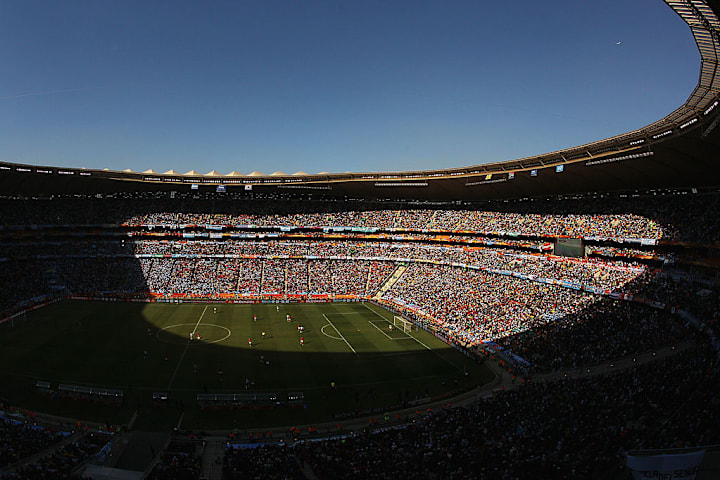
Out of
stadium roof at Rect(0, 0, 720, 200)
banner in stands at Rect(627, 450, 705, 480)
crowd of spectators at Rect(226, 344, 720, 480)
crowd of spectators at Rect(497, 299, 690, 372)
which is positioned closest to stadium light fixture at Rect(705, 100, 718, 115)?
stadium roof at Rect(0, 0, 720, 200)

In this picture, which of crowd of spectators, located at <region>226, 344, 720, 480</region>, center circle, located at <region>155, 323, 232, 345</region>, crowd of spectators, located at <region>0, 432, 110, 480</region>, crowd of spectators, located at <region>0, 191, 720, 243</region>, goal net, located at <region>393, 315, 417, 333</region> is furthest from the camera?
goal net, located at <region>393, 315, 417, 333</region>

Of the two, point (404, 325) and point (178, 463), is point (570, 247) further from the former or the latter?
point (178, 463)

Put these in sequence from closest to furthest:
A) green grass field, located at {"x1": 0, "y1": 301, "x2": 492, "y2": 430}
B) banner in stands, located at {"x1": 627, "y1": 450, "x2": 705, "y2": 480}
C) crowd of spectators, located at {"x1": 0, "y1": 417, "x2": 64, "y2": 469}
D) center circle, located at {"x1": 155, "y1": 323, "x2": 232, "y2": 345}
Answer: banner in stands, located at {"x1": 627, "y1": 450, "x2": 705, "y2": 480}
crowd of spectators, located at {"x1": 0, "y1": 417, "x2": 64, "y2": 469}
green grass field, located at {"x1": 0, "y1": 301, "x2": 492, "y2": 430}
center circle, located at {"x1": 155, "y1": 323, "x2": 232, "y2": 345}

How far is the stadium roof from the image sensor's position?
1097 inches

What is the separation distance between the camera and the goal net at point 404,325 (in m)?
44.4

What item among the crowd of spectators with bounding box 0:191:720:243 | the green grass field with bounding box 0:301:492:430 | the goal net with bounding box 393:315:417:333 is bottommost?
the goal net with bounding box 393:315:417:333

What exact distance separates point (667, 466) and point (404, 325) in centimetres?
3284

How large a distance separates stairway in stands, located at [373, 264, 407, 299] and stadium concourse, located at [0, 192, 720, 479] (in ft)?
0.87

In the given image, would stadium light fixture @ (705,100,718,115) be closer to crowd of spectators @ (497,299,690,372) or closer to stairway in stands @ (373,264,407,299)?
crowd of spectators @ (497,299,690,372)

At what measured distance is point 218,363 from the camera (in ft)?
111

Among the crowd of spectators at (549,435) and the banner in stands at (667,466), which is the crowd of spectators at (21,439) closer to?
the crowd of spectators at (549,435)

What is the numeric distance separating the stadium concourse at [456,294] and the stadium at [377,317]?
0.22 meters

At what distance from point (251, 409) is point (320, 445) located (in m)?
7.51

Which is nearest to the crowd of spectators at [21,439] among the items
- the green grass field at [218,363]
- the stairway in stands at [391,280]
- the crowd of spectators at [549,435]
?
the green grass field at [218,363]
